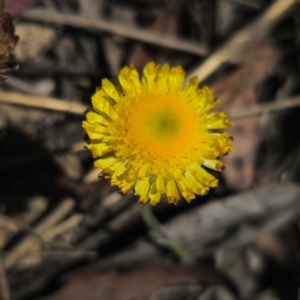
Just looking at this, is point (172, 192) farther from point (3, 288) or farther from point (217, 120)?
point (3, 288)

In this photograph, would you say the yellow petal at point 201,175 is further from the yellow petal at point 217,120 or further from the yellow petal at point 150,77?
the yellow petal at point 150,77

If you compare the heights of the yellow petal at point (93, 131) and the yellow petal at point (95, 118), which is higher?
the yellow petal at point (95, 118)

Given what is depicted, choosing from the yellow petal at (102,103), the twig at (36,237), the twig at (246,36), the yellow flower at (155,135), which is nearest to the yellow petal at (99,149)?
the yellow flower at (155,135)

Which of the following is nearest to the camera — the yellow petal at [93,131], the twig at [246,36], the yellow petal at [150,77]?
the yellow petal at [93,131]

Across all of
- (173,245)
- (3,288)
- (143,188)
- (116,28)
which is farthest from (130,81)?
(3,288)

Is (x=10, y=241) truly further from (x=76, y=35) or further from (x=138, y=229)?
(x=76, y=35)

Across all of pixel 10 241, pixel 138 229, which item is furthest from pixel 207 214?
pixel 10 241
